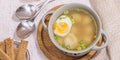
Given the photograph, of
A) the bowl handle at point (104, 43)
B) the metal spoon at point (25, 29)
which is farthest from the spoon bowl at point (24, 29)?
the bowl handle at point (104, 43)

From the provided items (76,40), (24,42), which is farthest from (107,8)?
(24,42)

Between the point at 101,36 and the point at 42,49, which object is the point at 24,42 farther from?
the point at 101,36

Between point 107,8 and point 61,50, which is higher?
point 107,8

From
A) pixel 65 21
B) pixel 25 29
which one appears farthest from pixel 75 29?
pixel 25 29

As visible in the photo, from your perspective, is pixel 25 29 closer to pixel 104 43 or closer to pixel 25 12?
pixel 25 12

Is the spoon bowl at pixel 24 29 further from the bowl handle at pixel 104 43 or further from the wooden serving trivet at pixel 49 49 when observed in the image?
the bowl handle at pixel 104 43

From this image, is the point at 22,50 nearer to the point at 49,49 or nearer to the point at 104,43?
the point at 49,49

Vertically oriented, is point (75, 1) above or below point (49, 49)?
above
